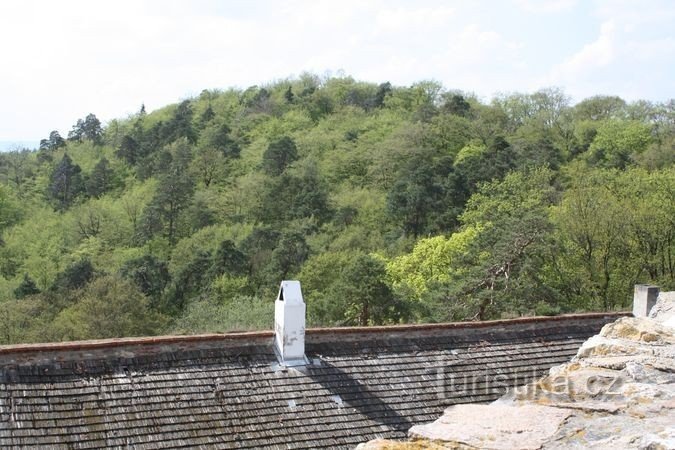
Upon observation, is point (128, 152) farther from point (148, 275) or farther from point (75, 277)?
point (148, 275)

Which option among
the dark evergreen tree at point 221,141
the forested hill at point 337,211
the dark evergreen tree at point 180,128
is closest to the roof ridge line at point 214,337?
the forested hill at point 337,211

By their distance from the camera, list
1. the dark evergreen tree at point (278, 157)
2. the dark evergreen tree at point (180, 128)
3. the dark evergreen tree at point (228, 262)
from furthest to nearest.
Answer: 1. the dark evergreen tree at point (180, 128)
2. the dark evergreen tree at point (278, 157)
3. the dark evergreen tree at point (228, 262)

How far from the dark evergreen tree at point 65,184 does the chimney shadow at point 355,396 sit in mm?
60170

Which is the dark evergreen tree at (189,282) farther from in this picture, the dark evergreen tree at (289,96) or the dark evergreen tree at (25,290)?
the dark evergreen tree at (289,96)

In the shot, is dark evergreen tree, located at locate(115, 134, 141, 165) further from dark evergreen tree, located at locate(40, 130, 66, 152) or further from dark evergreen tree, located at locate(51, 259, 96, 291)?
dark evergreen tree, located at locate(51, 259, 96, 291)

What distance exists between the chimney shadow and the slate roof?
2 centimetres

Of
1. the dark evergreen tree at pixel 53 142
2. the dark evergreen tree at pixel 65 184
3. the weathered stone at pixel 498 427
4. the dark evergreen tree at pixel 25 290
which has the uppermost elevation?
the dark evergreen tree at pixel 53 142

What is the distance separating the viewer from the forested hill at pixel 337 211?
2667 centimetres

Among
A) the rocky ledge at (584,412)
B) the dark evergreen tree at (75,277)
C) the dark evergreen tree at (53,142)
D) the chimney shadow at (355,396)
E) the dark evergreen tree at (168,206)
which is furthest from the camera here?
the dark evergreen tree at (53,142)

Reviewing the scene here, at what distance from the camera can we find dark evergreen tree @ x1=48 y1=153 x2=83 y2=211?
65.2 metres

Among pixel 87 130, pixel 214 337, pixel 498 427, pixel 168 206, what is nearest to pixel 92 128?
pixel 87 130

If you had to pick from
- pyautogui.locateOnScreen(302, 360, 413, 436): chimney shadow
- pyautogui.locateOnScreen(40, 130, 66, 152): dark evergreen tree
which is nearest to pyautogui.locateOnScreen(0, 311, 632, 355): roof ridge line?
pyautogui.locateOnScreen(302, 360, 413, 436): chimney shadow

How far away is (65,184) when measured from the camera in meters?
65.4

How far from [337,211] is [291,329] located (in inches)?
1587
